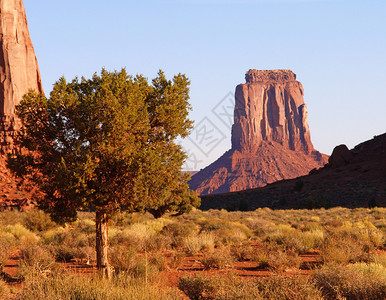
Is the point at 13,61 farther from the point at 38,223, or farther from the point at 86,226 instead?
the point at 86,226

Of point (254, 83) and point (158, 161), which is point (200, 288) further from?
point (254, 83)

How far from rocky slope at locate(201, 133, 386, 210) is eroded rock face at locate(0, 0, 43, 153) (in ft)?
127

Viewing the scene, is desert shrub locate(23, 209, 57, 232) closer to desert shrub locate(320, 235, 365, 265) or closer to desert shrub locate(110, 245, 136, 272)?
desert shrub locate(110, 245, 136, 272)

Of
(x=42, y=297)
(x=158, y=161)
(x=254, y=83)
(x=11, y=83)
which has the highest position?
(x=254, y=83)

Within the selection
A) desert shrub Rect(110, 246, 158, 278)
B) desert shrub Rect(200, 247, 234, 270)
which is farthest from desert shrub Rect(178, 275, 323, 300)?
desert shrub Rect(200, 247, 234, 270)

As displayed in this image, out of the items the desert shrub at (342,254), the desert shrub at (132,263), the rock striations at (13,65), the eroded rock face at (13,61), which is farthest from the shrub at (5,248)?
the eroded rock face at (13,61)

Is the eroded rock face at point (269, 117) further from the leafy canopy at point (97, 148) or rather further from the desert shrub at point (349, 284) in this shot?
the desert shrub at point (349, 284)

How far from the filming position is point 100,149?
30.5ft

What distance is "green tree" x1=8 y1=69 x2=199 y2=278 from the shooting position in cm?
930

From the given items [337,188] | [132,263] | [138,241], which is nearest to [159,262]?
[132,263]

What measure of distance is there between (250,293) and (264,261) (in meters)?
6.26

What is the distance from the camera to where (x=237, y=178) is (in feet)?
476

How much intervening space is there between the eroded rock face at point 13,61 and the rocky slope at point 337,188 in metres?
38.8

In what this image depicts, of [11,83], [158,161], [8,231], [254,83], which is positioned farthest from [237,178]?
[158,161]
